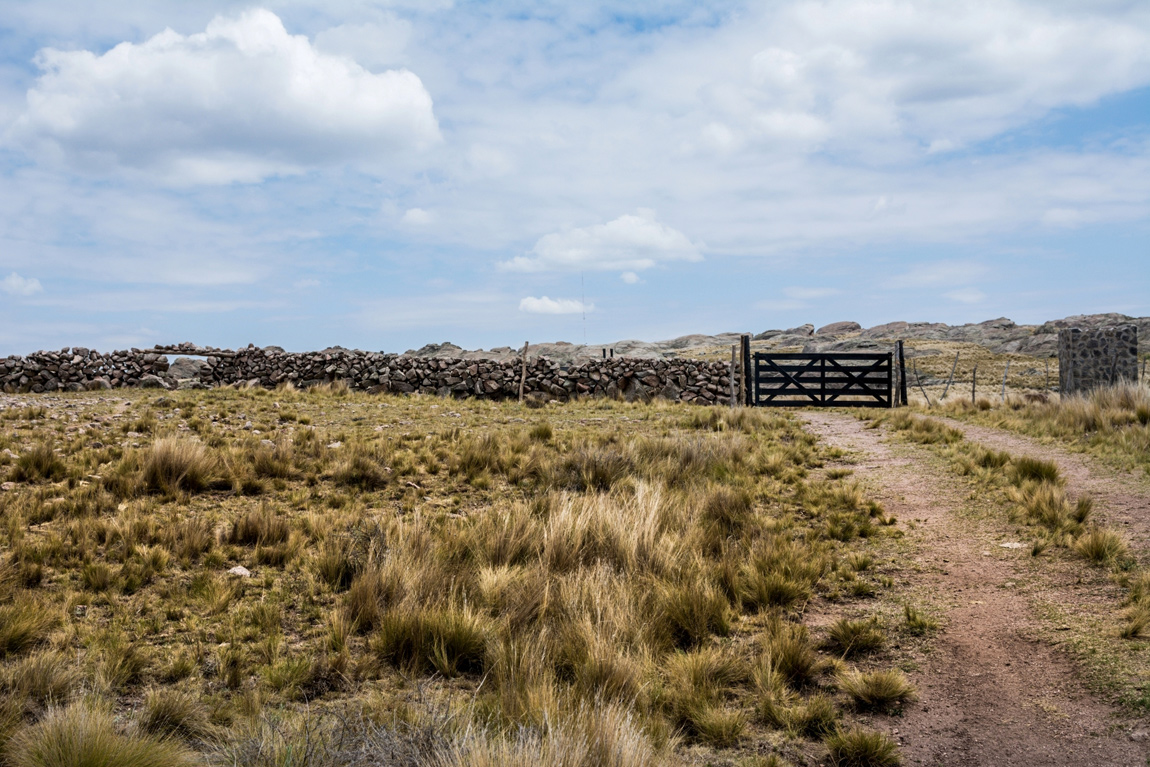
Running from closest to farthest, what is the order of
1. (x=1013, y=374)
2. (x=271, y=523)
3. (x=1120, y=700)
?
(x=1120, y=700), (x=271, y=523), (x=1013, y=374)

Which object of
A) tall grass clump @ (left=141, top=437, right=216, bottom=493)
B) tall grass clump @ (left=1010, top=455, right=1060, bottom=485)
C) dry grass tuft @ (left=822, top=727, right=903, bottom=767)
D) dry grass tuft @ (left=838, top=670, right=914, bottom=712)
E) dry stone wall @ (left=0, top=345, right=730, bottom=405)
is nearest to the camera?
dry grass tuft @ (left=822, top=727, right=903, bottom=767)

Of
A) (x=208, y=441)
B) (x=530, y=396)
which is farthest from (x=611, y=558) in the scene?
(x=530, y=396)

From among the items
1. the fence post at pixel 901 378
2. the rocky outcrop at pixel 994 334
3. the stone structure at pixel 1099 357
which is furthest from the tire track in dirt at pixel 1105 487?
the rocky outcrop at pixel 994 334

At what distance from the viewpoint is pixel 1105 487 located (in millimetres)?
8836

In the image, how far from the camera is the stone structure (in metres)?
17.8

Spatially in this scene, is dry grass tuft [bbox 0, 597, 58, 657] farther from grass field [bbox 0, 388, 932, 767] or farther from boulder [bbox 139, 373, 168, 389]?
boulder [bbox 139, 373, 168, 389]

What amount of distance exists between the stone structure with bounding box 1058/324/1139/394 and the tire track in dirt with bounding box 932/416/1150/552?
7.37m

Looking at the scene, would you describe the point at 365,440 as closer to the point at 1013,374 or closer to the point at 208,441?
the point at 208,441

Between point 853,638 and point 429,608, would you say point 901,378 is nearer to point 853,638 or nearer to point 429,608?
point 853,638

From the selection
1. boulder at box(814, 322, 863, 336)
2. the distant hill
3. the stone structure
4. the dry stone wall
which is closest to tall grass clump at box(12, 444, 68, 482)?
the dry stone wall

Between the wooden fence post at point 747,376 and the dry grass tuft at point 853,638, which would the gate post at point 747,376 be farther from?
the dry grass tuft at point 853,638

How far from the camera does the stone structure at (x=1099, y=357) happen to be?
699 inches

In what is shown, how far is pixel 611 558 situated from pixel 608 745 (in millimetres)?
3494

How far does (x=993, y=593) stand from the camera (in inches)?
243
